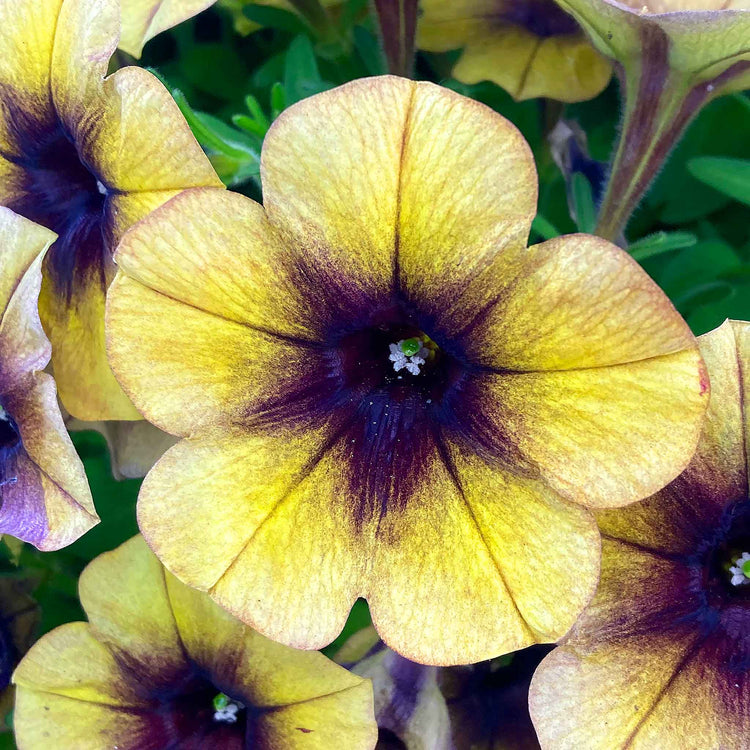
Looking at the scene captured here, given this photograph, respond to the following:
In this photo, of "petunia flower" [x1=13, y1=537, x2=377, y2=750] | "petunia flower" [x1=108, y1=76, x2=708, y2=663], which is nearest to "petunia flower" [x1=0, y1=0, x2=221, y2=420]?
"petunia flower" [x1=108, y1=76, x2=708, y2=663]

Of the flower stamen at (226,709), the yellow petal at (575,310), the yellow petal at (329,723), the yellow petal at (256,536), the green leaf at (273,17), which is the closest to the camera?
the yellow petal at (575,310)

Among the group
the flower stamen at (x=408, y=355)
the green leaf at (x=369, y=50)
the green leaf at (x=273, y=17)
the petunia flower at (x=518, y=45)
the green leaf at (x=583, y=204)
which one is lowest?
the flower stamen at (x=408, y=355)

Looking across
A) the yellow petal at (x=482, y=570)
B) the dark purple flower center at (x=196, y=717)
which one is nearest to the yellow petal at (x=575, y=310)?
the yellow petal at (x=482, y=570)

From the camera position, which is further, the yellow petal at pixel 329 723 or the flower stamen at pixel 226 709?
the flower stamen at pixel 226 709

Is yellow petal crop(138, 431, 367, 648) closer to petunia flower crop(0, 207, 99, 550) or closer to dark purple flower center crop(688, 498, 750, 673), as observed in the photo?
petunia flower crop(0, 207, 99, 550)

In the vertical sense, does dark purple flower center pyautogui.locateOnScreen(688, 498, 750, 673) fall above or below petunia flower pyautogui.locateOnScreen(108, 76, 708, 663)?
below

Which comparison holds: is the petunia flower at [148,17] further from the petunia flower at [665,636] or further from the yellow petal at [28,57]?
the petunia flower at [665,636]

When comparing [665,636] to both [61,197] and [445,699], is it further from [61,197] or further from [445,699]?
[61,197]
